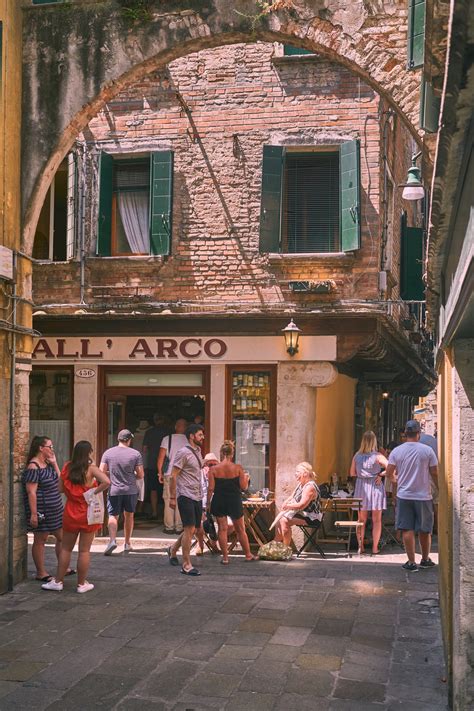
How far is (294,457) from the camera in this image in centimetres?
1391

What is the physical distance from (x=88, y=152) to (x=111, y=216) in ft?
3.63

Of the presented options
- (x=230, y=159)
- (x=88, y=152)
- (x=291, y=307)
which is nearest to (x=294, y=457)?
(x=291, y=307)

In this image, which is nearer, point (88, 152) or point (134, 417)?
point (88, 152)

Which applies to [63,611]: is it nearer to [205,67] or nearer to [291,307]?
[291,307]

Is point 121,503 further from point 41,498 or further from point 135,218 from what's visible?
point 135,218

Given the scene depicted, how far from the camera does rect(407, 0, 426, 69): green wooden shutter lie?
26.2 ft

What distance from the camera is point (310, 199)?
47.1 ft

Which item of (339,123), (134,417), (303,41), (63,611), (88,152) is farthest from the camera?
(134,417)

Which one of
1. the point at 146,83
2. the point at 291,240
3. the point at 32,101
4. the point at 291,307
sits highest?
the point at 146,83

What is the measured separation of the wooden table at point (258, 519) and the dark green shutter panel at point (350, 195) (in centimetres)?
403

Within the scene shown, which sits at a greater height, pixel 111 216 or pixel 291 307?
pixel 111 216

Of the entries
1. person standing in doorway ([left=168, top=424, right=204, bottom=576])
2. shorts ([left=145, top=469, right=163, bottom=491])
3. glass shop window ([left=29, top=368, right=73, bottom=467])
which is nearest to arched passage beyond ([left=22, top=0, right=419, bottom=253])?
person standing in doorway ([left=168, top=424, right=204, bottom=576])

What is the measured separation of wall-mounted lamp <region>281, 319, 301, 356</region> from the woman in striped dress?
4411mm

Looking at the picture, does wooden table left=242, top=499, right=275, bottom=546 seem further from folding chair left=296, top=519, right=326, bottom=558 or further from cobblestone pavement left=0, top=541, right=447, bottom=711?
cobblestone pavement left=0, top=541, right=447, bottom=711
